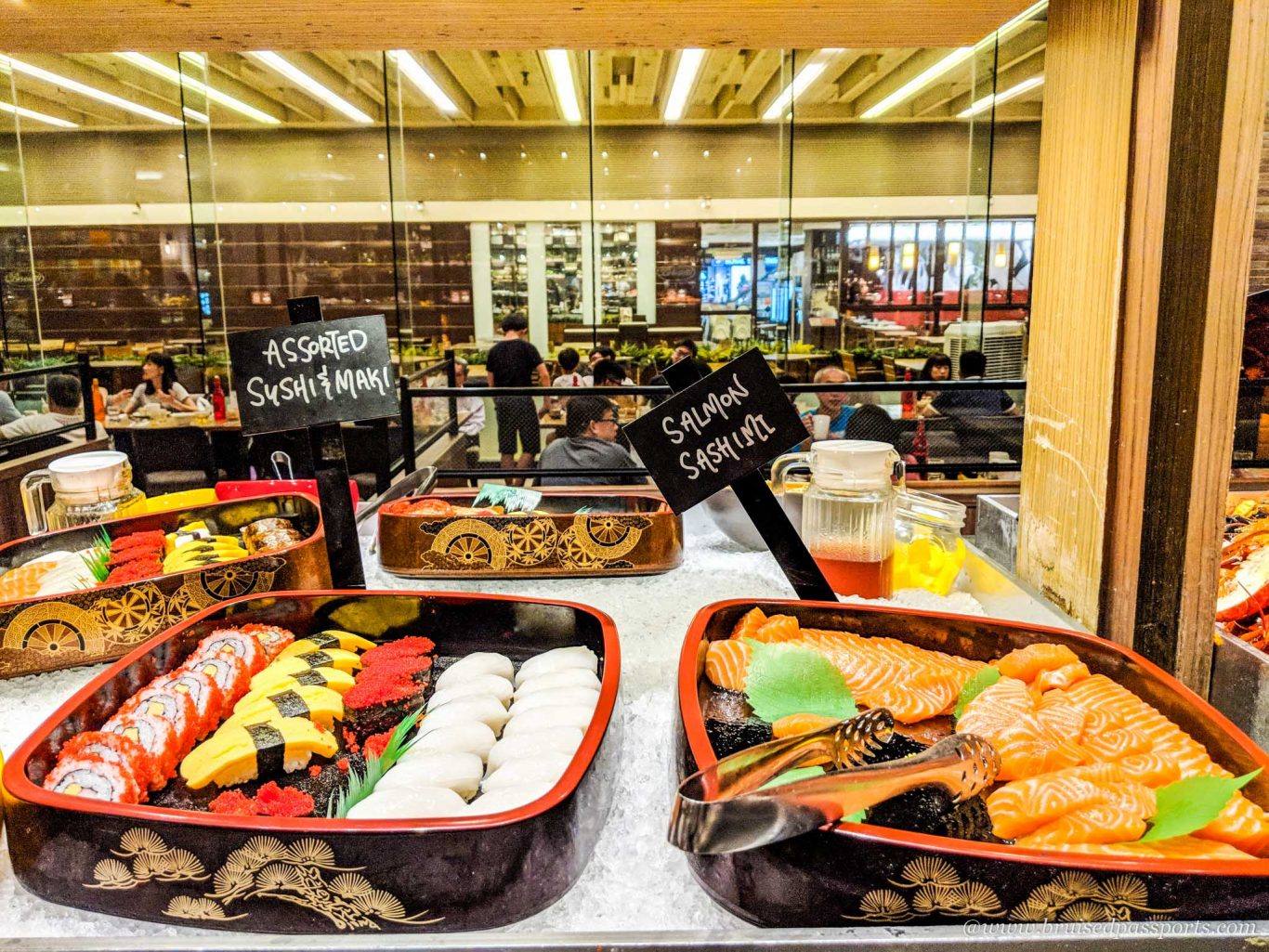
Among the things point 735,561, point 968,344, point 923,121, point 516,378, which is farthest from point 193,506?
point 923,121

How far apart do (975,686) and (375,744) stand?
65 centimetres

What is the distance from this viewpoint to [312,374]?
1.28 m

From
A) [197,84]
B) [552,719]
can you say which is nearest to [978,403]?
[552,719]

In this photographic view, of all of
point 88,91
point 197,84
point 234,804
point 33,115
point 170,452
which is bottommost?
point 170,452

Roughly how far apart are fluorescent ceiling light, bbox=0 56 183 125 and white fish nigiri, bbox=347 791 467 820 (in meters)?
9.14

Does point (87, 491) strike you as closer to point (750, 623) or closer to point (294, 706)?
point (294, 706)

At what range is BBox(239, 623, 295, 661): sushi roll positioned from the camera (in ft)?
3.60

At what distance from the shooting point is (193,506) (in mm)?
1521

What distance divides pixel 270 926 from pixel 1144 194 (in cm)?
123

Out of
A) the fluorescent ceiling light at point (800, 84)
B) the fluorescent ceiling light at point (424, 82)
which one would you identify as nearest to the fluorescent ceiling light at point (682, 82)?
the fluorescent ceiling light at point (800, 84)

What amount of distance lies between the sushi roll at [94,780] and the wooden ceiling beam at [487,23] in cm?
107

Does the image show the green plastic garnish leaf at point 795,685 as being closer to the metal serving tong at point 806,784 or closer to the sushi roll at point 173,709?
the metal serving tong at point 806,784

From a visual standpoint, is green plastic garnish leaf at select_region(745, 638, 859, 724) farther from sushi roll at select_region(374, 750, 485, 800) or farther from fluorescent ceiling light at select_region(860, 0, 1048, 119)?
fluorescent ceiling light at select_region(860, 0, 1048, 119)

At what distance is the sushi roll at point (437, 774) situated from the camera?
0.78 meters
